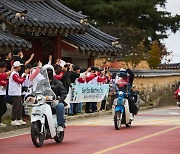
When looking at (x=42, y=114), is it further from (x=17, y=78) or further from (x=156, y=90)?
(x=156, y=90)

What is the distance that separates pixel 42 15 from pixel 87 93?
443 cm

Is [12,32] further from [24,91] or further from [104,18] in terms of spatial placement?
[104,18]

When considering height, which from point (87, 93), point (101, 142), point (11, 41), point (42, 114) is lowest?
point (101, 142)

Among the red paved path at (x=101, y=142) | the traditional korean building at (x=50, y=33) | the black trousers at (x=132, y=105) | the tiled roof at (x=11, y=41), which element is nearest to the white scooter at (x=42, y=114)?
the red paved path at (x=101, y=142)

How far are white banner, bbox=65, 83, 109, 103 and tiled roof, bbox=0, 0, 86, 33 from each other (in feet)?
9.56

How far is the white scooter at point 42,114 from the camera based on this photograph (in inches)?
571

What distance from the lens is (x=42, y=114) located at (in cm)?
1464

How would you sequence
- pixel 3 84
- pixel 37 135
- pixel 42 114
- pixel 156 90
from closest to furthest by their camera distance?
pixel 37 135, pixel 42 114, pixel 3 84, pixel 156 90

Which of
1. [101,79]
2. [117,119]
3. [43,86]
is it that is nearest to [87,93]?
[101,79]

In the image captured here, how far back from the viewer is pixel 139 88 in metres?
37.7

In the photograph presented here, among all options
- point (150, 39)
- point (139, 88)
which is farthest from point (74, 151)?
point (150, 39)

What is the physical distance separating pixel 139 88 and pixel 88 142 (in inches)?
890

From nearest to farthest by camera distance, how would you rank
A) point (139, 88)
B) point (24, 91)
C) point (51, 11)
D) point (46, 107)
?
point (46, 107)
point (24, 91)
point (51, 11)
point (139, 88)

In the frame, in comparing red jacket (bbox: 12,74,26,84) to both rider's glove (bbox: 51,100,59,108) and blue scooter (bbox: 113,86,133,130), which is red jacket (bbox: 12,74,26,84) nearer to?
blue scooter (bbox: 113,86,133,130)
